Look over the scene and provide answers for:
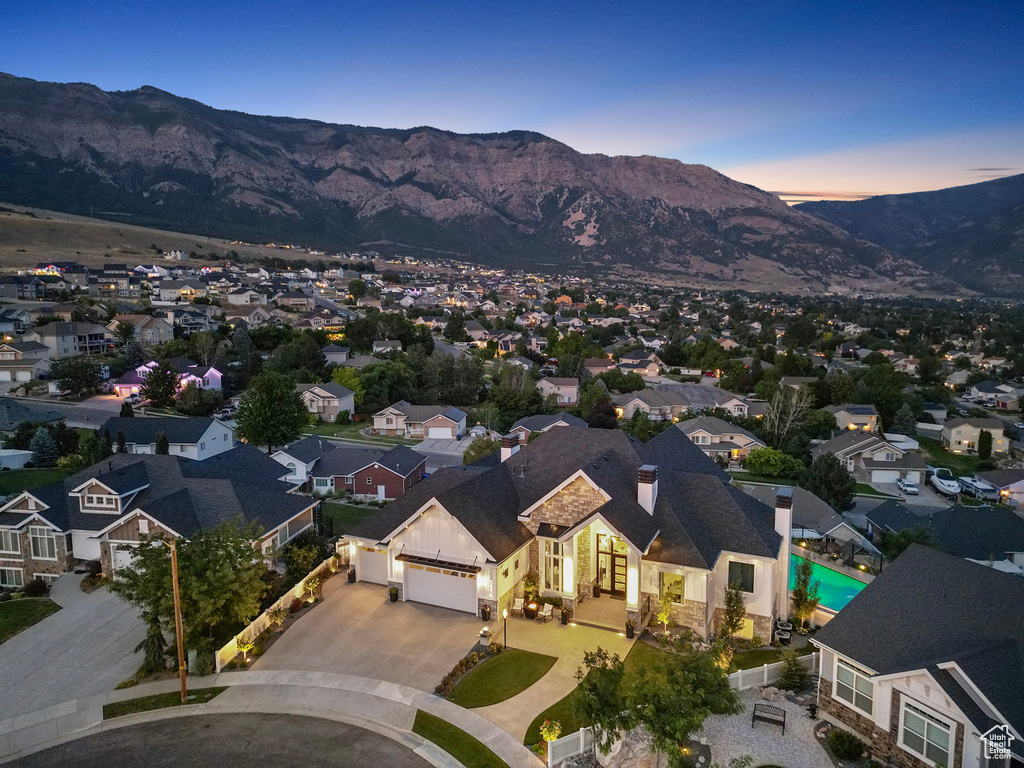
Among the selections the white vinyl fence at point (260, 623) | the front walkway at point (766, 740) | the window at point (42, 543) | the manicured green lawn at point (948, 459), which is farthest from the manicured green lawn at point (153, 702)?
the manicured green lawn at point (948, 459)

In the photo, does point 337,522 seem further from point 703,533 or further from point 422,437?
point 422,437

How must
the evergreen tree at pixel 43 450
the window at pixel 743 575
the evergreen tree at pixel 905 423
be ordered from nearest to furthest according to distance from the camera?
the window at pixel 743 575 → the evergreen tree at pixel 43 450 → the evergreen tree at pixel 905 423

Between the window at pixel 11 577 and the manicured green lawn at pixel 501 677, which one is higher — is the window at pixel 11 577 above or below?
below

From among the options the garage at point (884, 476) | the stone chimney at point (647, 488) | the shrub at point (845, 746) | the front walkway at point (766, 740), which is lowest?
the garage at point (884, 476)

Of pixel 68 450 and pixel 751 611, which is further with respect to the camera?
pixel 68 450

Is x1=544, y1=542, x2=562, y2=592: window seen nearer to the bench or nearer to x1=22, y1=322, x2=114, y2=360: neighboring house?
the bench

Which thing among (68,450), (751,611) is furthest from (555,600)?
(68,450)

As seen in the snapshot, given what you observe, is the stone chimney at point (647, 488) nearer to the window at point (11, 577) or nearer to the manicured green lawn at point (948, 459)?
the window at point (11, 577)
